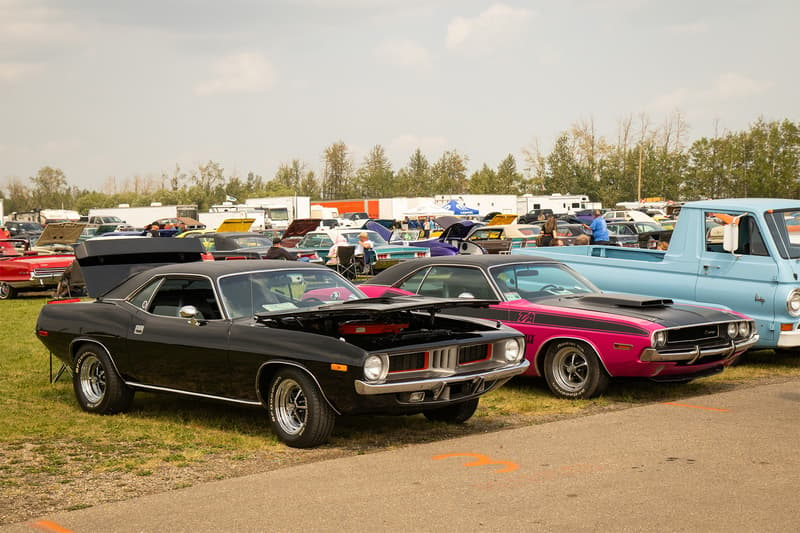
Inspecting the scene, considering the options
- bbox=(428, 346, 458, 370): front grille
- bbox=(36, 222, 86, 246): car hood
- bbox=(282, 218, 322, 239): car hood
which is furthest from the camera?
bbox=(282, 218, 322, 239): car hood

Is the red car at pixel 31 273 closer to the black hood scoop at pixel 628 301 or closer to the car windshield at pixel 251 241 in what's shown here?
the car windshield at pixel 251 241

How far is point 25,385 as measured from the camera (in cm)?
1042

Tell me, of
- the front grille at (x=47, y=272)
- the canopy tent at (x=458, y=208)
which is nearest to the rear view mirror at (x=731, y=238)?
the front grille at (x=47, y=272)

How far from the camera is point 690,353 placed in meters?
8.54

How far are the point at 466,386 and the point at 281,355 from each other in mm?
1498

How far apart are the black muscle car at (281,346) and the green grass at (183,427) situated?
261 mm

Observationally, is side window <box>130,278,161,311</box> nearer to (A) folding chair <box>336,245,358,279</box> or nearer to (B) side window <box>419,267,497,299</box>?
(B) side window <box>419,267,497,299</box>

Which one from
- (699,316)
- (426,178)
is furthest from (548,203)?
(699,316)

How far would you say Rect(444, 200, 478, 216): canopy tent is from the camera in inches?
2546

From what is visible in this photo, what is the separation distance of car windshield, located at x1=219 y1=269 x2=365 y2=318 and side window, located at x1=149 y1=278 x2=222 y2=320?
6.0 inches

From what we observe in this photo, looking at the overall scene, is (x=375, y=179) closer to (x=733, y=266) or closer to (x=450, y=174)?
(x=450, y=174)

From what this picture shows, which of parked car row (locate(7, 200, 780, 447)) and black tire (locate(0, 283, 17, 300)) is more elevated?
parked car row (locate(7, 200, 780, 447))

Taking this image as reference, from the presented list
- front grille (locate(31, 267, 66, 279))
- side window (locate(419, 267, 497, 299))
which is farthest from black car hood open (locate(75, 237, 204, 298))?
front grille (locate(31, 267, 66, 279))

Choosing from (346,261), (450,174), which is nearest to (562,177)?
(450,174)
